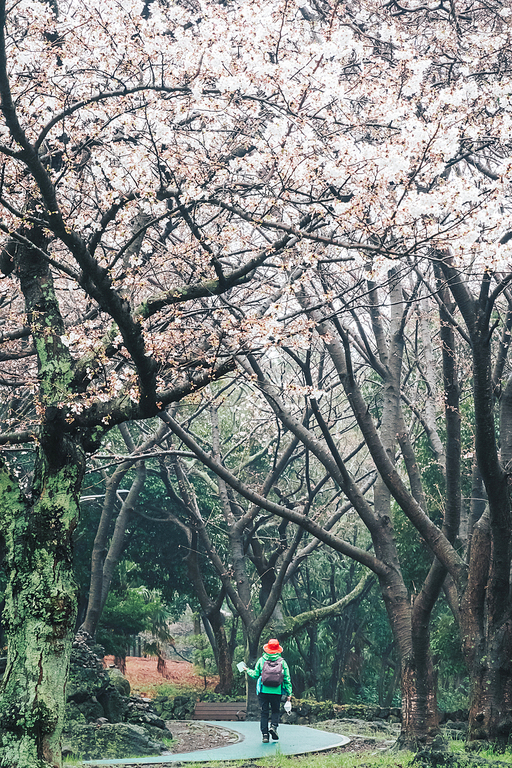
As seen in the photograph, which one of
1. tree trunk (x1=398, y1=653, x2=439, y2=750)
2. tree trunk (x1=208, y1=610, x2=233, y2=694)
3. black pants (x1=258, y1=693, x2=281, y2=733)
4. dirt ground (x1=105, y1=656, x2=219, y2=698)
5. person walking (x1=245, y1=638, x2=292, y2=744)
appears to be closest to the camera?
tree trunk (x1=398, y1=653, x2=439, y2=750)

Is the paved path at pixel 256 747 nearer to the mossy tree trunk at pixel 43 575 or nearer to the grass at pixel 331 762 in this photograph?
the grass at pixel 331 762

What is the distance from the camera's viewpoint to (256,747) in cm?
1043

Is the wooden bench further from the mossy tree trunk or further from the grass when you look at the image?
the mossy tree trunk

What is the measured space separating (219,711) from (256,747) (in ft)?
21.7

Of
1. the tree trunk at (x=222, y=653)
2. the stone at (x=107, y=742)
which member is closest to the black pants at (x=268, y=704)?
the stone at (x=107, y=742)

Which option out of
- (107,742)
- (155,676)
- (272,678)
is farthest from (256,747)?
(155,676)

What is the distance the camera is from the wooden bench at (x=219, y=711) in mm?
16344

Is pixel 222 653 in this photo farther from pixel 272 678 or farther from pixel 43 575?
pixel 43 575

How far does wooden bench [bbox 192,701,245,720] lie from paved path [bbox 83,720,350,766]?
2806 mm

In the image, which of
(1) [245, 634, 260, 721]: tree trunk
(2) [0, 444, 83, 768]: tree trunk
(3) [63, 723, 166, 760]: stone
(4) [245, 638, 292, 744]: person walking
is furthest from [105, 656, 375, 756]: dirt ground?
(2) [0, 444, 83, 768]: tree trunk

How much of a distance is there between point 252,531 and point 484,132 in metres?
11.3

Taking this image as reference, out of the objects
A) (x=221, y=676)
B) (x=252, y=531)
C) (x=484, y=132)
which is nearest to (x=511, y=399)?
(x=484, y=132)

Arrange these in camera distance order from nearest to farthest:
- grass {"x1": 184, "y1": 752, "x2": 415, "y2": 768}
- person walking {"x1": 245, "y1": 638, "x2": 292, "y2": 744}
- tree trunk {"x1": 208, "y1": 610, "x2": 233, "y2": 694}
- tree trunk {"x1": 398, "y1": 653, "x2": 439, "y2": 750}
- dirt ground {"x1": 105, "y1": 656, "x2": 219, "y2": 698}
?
grass {"x1": 184, "y1": 752, "x2": 415, "y2": 768}, tree trunk {"x1": 398, "y1": 653, "x2": 439, "y2": 750}, person walking {"x1": 245, "y1": 638, "x2": 292, "y2": 744}, tree trunk {"x1": 208, "y1": 610, "x2": 233, "y2": 694}, dirt ground {"x1": 105, "y1": 656, "x2": 219, "y2": 698}

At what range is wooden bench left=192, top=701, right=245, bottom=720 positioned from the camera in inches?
643
